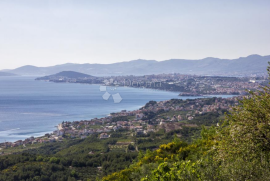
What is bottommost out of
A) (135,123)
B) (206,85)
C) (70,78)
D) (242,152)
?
(135,123)

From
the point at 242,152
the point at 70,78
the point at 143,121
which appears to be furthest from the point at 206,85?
the point at 242,152

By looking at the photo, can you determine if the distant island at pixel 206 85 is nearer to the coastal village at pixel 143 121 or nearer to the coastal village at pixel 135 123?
the coastal village at pixel 143 121

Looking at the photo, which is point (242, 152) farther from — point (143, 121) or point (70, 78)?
point (70, 78)

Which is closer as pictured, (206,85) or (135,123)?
(135,123)

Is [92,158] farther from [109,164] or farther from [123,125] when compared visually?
[123,125]

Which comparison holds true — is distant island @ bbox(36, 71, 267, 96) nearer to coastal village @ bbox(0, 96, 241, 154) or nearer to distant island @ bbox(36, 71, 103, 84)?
distant island @ bbox(36, 71, 103, 84)

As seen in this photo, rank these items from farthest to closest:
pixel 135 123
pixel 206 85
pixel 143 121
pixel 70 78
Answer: pixel 70 78 → pixel 206 85 → pixel 143 121 → pixel 135 123

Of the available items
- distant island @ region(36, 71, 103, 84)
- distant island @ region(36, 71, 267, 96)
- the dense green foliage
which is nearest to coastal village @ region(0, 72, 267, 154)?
distant island @ region(36, 71, 267, 96)

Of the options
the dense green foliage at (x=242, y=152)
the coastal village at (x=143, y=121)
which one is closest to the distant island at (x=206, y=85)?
the coastal village at (x=143, y=121)

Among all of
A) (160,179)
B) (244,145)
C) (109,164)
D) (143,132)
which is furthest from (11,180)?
(143,132)
